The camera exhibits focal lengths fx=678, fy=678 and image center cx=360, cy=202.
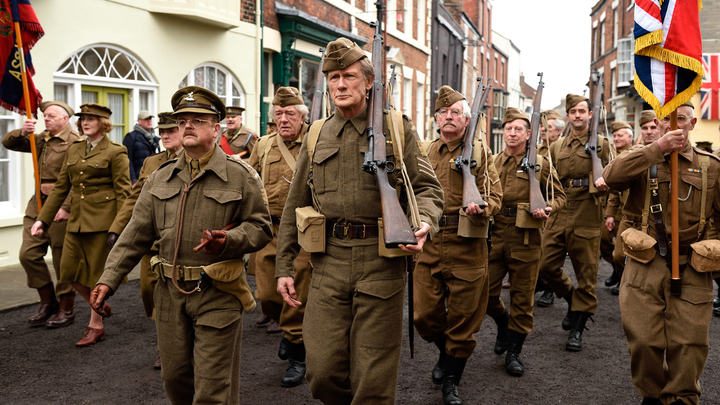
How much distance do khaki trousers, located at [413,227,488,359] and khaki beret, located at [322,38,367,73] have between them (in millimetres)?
1928

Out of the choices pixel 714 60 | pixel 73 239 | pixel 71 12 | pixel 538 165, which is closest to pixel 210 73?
pixel 71 12

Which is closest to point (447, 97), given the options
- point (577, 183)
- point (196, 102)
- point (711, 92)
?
point (196, 102)

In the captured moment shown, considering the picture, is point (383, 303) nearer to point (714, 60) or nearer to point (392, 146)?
point (392, 146)

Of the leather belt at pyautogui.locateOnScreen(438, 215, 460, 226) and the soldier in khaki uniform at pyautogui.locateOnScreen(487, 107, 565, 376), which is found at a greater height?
the leather belt at pyautogui.locateOnScreen(438, 215, 460, 226)

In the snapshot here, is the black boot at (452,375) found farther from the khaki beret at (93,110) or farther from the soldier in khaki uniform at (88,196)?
the khaki beret at (93,110)

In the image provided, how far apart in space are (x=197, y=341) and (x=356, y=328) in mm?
857

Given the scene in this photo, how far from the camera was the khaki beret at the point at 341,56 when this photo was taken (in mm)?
3555

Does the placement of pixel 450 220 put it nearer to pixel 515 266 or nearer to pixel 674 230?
pixel 515 266

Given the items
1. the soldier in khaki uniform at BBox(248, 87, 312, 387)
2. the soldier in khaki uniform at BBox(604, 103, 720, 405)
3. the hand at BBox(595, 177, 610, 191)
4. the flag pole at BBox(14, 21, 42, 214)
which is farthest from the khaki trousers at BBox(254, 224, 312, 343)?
the hand at BBox(595, 177, 610, 191)

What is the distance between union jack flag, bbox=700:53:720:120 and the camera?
23.1 m

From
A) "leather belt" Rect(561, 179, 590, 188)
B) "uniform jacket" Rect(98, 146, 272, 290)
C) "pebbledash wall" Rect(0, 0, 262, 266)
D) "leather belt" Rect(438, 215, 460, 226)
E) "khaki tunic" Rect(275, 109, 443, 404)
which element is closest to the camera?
"khaki tunic" Rect(275, 109, 443, 404)

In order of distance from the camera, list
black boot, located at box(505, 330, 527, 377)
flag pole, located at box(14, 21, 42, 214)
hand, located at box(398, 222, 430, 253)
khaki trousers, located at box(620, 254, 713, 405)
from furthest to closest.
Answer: flag pole, located at box(14, 21, 42, 214)
black boot, located at box(505, 330, 527, 377)
khaki trousers, located at box(620, 254, 713, 405)
hand, located at box(398, 222, 430, 253)

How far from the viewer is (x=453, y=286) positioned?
5043 mm

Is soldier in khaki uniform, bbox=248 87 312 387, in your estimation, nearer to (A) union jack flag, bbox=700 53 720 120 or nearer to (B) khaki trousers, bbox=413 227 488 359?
(B) khaki trousers, bbox=413 227 488 359
